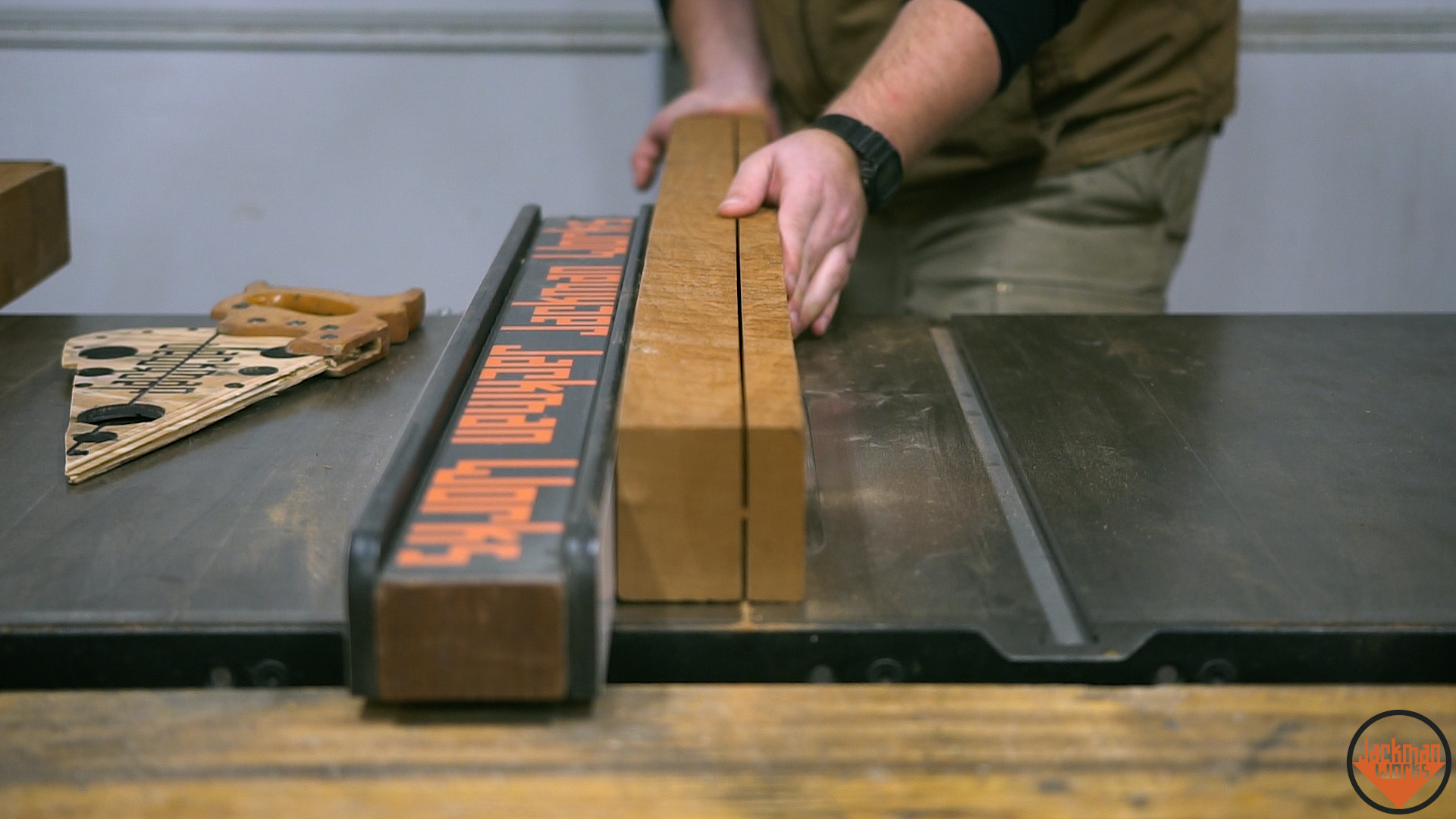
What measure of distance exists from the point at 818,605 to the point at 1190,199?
1.21 m

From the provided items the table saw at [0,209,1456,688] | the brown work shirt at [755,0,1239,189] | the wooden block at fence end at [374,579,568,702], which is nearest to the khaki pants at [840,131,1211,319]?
the brown work shirt at [755,0,1239,189]

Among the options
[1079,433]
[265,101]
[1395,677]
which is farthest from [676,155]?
A: [265,101]

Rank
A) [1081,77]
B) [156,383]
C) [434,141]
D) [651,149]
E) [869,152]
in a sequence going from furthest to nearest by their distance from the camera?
[434,141]
[651,149]
[1081,77]
[869,152]
[156,383]

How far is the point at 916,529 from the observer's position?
0.77 meters

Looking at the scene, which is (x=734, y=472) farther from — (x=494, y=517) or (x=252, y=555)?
(x=252, y=555)

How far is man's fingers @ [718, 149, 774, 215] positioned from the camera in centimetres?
108

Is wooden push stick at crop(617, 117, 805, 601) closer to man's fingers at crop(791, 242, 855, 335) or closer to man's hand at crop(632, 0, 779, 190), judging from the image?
man's fingers at crop(791, 242, 855, 335)

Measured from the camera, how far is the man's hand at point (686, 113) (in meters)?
1.62

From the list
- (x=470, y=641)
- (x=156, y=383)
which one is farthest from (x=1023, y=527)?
(x=156, y=383)

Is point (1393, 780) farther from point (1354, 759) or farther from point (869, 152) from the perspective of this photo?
point (869, 152)

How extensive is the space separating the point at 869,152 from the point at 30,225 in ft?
2.66

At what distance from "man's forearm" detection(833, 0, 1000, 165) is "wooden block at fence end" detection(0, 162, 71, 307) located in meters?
0.78

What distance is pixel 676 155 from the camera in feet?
4.39

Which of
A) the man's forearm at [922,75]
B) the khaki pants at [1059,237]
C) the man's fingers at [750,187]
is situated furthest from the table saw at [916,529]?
the khaki pants at [1059,237]
